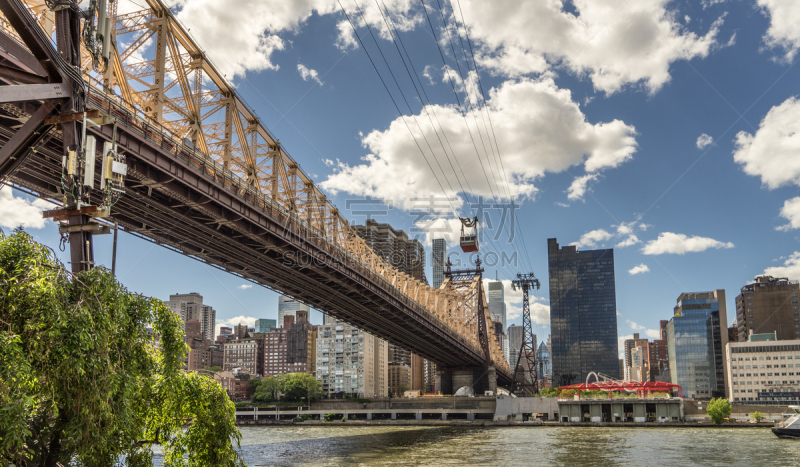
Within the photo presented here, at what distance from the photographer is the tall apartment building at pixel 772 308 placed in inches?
6658

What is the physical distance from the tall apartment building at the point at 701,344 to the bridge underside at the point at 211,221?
130281 millimetres

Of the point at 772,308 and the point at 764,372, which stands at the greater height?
the point at 772,308

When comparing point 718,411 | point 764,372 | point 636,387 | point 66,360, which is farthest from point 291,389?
point 66,360

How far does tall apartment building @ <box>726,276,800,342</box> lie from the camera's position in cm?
16912

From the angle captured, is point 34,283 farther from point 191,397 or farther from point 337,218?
point 337,218

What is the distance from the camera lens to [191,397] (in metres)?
14.9

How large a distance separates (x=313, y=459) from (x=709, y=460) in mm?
25861

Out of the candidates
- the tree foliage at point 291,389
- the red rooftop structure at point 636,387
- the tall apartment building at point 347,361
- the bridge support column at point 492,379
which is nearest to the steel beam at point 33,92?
the red rooftop structure at point 636,387

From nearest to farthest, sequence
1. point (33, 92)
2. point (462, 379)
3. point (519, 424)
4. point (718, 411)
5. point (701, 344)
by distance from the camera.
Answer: point (33, 92) < point (718, 411) < point (519, 424) < point (462, 379) < point (701, 344)

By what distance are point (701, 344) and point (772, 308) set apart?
85.2ft

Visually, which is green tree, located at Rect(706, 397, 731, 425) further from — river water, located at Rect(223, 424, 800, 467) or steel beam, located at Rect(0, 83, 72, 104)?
steel beam, located at Rect(0, 83, 72, 104)

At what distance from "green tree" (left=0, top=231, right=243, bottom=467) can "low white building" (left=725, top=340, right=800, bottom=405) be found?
152 metres

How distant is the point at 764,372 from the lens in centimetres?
13888

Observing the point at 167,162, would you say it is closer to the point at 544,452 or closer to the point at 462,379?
the point at 544,452
